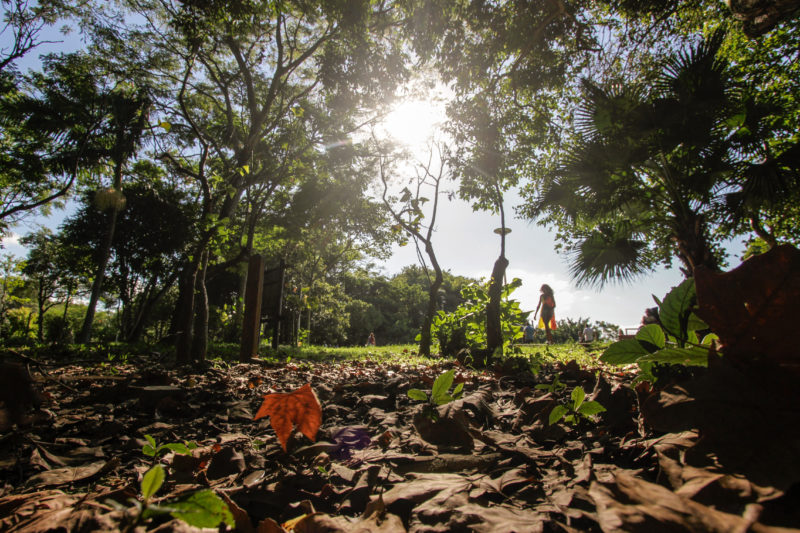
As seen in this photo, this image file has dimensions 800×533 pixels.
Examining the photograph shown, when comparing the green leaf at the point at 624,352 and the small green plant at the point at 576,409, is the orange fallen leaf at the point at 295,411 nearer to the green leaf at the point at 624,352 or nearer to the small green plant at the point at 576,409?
the small green plant at the point at 576,409

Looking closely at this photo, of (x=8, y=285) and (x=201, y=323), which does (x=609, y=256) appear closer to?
(x=201, y=323)

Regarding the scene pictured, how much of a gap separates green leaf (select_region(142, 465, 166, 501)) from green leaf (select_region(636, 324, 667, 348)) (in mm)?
1110

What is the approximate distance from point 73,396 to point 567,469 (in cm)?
283

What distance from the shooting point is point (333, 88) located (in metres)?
8.21

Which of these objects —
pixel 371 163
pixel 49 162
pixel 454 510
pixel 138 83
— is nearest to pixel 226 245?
pixel 454 510

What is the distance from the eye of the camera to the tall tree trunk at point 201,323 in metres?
5.16

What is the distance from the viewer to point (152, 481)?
515 mm

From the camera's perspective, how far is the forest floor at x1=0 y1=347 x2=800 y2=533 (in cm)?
50

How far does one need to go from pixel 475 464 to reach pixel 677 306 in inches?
26.3

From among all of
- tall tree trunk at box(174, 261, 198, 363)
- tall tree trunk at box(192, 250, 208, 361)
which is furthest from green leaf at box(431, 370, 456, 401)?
tall tree trunk at box(192, 250, 208, 361)

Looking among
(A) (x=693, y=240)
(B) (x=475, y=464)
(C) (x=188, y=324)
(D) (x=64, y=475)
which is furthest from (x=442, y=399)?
(A) (x=693, y=240)

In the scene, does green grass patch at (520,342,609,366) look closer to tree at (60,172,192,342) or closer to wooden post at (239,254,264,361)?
wooden post at (239,254,264,361)

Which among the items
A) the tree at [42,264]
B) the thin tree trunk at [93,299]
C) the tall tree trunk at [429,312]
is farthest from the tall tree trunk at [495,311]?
the tree at [42,264]

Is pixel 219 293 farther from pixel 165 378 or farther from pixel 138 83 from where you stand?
pixel 165 378
